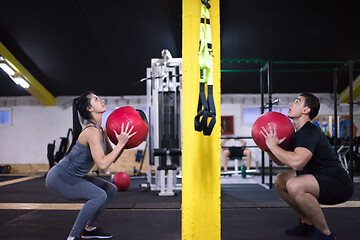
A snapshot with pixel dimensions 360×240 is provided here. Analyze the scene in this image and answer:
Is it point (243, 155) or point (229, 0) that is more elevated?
point (229, 0)

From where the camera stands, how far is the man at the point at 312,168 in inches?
71.2

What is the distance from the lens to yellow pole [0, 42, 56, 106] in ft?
19.7

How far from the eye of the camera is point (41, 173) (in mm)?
7344

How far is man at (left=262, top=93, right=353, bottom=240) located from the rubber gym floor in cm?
35

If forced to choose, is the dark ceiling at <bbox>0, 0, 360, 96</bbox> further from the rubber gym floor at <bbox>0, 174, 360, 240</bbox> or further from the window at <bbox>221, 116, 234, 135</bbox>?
the rubber gym floor at <bbox>0, 174, 360, 240</bbox>

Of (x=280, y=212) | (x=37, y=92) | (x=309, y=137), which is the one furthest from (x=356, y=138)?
(x=37, y=92)

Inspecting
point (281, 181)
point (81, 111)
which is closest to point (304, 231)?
point (281, 181)

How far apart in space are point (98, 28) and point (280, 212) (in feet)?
15.0

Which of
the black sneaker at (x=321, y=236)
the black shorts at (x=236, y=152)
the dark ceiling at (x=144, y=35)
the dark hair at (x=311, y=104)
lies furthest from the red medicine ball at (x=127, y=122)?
the black shorts at (x=236, y=152)

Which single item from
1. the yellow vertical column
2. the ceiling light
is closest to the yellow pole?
the ceiling light

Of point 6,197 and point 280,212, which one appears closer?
point 280,212

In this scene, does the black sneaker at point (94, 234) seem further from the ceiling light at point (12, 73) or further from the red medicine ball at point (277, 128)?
the ceiling light at point (12, 73)

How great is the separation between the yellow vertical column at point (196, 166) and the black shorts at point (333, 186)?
27.4 inches

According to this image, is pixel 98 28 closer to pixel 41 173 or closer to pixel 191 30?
pixel 41 173
